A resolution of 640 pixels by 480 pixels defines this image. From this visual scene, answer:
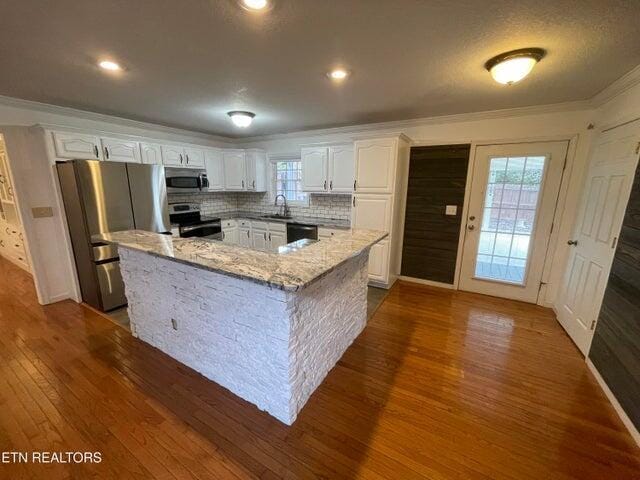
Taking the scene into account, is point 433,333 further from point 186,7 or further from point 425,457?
point 186,7

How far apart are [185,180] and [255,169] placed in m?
1.28

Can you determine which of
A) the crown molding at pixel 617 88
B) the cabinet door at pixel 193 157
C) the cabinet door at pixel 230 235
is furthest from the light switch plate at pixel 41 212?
the crown molding at pixel 617 88

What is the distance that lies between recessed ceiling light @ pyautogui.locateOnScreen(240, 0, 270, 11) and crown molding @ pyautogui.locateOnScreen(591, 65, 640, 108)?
2.69 m

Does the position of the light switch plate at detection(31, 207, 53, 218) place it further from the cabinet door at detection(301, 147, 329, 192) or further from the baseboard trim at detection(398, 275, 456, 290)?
the baseboard trim at detection(398, 275, 456, 290)

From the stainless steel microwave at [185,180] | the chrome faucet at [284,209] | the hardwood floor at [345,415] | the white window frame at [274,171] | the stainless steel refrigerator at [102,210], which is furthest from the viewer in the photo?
the chrome faucet at [284,209]

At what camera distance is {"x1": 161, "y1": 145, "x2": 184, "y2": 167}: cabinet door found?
3.81 m

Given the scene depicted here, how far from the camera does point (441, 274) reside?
3799 millimetres

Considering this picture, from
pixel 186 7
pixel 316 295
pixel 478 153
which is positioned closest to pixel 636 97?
pixel 478 153

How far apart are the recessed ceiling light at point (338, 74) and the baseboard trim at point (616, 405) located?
122 inches

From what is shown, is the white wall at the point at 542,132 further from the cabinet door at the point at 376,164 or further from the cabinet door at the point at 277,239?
the cabinet door at the point at 277,239

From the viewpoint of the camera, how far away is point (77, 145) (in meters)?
2.91

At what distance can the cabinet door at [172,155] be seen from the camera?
381 cm

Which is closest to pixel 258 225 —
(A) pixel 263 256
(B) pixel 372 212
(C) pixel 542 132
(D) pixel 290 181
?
(D) pixel 290 181

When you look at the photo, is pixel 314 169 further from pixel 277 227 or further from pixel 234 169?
pixel 234 169
